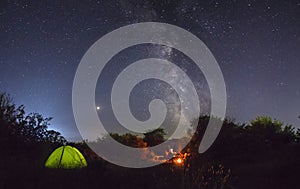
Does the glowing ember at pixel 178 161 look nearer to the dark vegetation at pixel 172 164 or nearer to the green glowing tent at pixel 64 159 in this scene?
the dark vegetation at pixel 172 164

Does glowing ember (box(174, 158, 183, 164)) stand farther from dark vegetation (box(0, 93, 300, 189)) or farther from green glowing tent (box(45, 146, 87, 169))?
green glowing tent (box(45, 146, 87, 169))

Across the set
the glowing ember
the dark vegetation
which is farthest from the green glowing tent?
the glowing ember

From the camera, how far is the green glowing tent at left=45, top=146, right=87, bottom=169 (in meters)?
13.1

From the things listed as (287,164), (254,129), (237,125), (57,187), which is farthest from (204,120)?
(57,187)

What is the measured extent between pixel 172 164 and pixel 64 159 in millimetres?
4639

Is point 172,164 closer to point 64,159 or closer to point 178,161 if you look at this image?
point 178,161

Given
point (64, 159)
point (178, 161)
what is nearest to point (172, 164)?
point (178, 161)

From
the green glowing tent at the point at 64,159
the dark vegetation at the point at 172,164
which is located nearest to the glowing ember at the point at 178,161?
the dark vegetation at the point at 172,164

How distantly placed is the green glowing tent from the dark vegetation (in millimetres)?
643

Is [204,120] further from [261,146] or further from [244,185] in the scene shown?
[244,185]

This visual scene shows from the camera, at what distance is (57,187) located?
29.2 feet

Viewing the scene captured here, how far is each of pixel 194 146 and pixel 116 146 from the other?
6780mm

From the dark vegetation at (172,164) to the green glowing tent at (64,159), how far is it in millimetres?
643

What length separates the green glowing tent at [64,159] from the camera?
13126 millimetres
